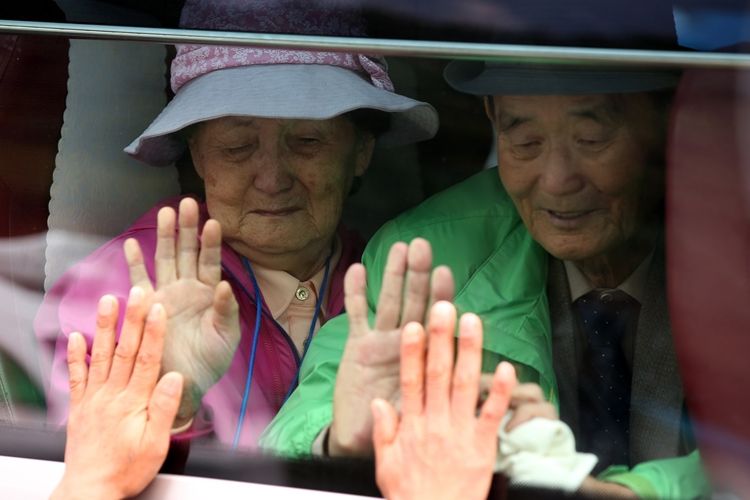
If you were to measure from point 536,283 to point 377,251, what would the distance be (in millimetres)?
261

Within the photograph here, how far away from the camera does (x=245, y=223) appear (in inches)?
74.9

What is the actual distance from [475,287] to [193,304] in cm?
46

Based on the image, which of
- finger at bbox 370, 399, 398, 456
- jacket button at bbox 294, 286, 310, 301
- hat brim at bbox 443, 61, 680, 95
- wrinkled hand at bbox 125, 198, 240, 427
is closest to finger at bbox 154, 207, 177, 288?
wrinkled hand at bbox 125, 198, 240, 427

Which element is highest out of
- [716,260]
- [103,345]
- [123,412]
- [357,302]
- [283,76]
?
[283,76]

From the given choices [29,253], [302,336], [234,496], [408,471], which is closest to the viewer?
[408,471]

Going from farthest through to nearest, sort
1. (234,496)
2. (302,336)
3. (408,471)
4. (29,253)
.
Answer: (29,253) < (302,336) < (234,496) < (408,471)

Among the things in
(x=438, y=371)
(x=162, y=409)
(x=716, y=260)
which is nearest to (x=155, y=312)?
(x=162, y=409)

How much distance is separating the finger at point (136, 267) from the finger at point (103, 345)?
0.18ft

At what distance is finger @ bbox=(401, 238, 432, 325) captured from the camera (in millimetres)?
1674

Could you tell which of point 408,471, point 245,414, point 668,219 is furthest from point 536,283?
point 245,414

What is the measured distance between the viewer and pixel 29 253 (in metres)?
2.04

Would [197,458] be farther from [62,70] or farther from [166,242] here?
[62,70]

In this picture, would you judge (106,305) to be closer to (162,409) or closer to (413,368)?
(162,409)

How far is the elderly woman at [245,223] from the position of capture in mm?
1814
